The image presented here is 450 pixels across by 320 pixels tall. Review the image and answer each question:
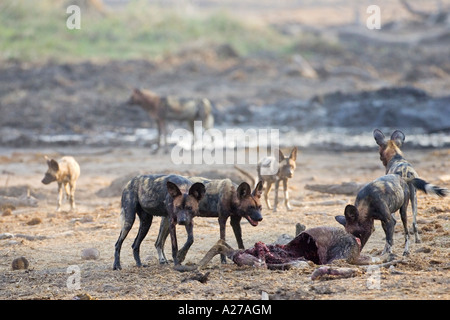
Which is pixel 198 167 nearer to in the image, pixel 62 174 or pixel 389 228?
pixel 62 174

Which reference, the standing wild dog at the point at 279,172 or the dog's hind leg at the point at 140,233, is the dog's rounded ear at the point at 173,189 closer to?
the dog's hind leg at the point at 140,233

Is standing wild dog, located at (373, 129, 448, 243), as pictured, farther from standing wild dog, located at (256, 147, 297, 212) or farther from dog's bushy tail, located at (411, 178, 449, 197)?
standing wild dog, located at (256, 147, 297, 212)

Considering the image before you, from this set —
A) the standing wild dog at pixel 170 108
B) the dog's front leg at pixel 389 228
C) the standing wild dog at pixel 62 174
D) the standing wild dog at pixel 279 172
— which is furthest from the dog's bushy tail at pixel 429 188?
the standing wild dog at pixel 170 108

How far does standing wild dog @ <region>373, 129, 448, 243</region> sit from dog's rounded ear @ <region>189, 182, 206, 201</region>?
2.33m

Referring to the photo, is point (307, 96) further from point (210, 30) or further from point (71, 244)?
point (71, 244)

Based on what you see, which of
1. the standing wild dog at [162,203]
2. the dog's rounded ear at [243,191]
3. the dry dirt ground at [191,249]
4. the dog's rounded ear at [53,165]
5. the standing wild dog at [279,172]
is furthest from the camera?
the dog's rounded ear at [53,165]

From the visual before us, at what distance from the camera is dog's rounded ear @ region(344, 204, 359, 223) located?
8.30 m

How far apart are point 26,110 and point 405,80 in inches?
534

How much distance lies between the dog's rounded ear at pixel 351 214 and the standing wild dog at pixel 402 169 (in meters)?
0.93

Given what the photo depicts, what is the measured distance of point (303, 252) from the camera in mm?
8664

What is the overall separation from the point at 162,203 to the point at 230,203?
713 millimetres

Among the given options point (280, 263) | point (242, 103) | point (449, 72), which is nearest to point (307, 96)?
point (242, 103)

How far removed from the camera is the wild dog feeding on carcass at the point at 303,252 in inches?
328

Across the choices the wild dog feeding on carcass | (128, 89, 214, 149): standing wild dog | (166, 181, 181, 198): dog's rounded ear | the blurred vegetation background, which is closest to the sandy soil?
the wild dog feeding on carcass
